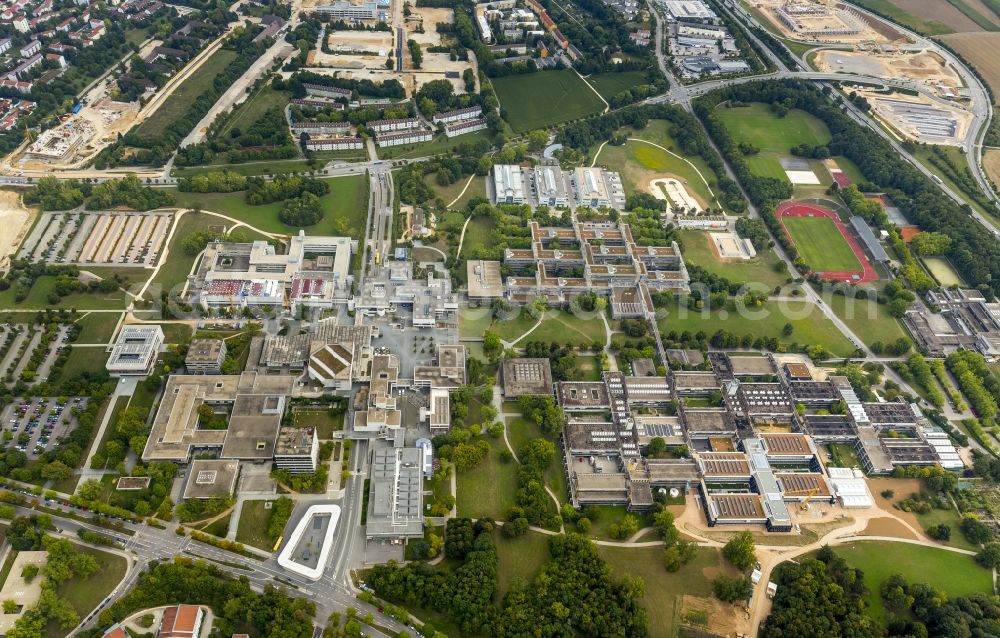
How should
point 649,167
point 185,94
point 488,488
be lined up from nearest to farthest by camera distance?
1. point 488,488
2. point 649,167
3. point 185,94

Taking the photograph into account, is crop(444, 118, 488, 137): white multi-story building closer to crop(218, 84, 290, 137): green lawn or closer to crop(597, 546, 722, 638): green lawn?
crop(218, 84, 290, 137): green lawn

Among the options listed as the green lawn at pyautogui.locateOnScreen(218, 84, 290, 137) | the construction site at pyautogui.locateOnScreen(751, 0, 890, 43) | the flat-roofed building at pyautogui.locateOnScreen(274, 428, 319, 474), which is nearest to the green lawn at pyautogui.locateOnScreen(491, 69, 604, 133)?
the green lawn at pyautogui.locateOnScreen(218, 84, 290, 137)

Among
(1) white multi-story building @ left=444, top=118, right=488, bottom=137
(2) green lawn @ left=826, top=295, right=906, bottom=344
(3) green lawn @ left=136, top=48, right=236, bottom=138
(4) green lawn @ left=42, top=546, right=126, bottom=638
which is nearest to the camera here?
(4) green lawn @ left=42, top=546, right=126, bottom=638

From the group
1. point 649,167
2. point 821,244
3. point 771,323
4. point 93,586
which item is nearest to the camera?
point 93,586

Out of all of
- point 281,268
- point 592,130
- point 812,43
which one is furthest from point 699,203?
point 812,43

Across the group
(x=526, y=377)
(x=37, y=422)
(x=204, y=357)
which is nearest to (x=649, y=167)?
(x=526, y=377)

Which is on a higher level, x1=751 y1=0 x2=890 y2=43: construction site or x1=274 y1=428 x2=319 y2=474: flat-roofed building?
x1=751 y1=0 x2=890 y2=43: construction site

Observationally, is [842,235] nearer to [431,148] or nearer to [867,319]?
[867,319]
